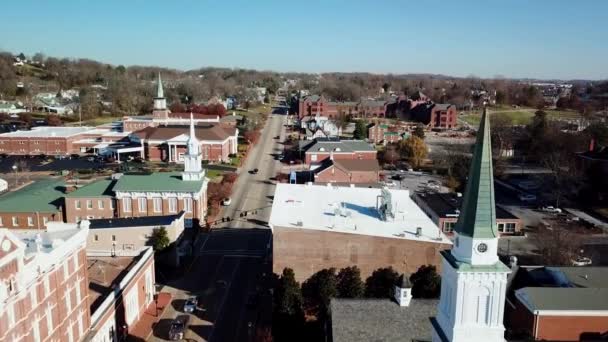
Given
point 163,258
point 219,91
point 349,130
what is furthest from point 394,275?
point 219,91

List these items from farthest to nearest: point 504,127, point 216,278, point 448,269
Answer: point 504,127 < point 216,278 < point 448,269

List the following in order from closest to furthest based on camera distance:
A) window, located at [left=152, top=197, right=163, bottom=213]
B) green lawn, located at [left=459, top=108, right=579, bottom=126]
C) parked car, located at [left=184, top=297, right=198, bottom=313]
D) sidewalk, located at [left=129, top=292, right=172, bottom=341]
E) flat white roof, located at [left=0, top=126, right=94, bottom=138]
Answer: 1. sidewalk, located at [left=129, top=292, right=172, bottom=341]
2. parked car, located at [left=184, top=297, right=198, bottom=313]
3. window, located at [left=152, top=197, right=163, bottom=213]
4. flat white roof, located at [left=0, top=126, right=94, bottom=138]
5. green lawn, located at [left=459, top=108, right=579, bottom=126]

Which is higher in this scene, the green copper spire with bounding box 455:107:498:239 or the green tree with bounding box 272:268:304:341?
the green copper spire with bounding box 455:107:498:239

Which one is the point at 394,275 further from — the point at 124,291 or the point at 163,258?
the point at 163,258

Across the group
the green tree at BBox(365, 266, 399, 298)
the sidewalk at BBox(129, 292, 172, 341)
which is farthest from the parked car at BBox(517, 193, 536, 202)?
the sidewalk at BBox(129, 292, 172, 341)

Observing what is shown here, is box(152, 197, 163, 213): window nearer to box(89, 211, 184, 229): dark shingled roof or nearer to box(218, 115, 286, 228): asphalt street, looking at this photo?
box(218, 115, 286, 228): asphalt street

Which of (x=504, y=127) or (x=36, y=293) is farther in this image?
(x=504, y=127)

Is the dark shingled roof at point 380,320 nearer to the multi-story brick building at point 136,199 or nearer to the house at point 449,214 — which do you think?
the house at point 449,214
